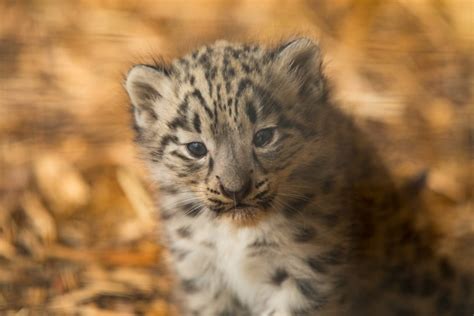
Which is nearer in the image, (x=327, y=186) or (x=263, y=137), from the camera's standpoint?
(x=263, y=137)

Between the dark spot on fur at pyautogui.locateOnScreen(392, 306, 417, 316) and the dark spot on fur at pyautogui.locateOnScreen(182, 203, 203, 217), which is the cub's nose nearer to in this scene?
the dark spot on fur at pyautogui.locateOnScreen(182, 203, 203, 217)

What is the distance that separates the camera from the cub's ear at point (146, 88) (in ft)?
5.89

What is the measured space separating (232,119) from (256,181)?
0.14m

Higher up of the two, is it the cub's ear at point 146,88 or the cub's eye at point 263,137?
the cub's ear at point 146,88

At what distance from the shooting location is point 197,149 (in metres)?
1.75

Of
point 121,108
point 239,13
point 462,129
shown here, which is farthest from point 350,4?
point 121,108

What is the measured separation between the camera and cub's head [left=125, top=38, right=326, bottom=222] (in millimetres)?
1689

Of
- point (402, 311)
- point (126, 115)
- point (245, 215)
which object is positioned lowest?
point (402, 311)

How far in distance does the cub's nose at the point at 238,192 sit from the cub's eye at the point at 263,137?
0.30 ft

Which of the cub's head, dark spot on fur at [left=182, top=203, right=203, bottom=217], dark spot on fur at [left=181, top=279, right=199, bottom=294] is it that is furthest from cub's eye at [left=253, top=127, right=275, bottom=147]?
dark spot on fur at [left=181, top=279, right=199, bottom=294]

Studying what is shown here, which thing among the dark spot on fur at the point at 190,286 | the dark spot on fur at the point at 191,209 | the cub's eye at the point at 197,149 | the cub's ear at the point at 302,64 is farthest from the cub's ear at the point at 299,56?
the dark spot on fur at the point at 190,286

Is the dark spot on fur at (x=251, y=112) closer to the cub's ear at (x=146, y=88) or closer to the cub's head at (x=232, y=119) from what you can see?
the cub's head at (x=232, y=119)

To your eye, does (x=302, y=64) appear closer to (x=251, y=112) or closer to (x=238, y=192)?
(x=251, y=112)

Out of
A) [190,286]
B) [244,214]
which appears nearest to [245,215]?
[244,214]
